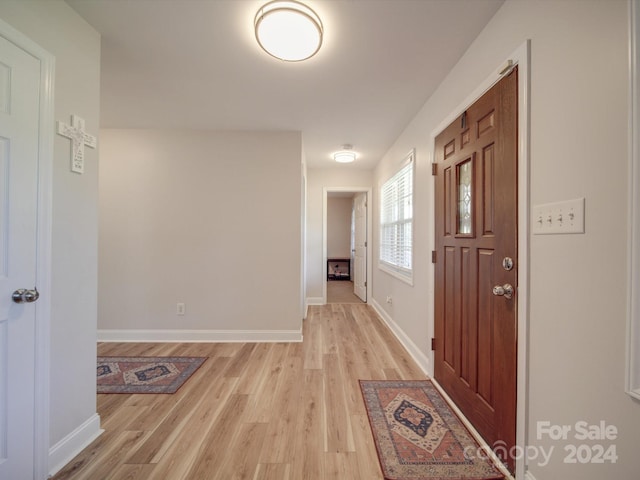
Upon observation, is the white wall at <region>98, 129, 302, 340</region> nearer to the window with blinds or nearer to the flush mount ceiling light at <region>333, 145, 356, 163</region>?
the flush mount ceiling light at <region>333, 145, 356, 163</region>

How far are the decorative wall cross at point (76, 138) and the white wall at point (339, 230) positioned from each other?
6524 mm

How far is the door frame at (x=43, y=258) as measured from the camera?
4.13 feet

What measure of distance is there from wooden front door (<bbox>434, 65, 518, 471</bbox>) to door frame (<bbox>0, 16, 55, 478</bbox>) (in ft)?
7.35

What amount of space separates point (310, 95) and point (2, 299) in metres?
2.30

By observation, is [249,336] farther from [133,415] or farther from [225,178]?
[225,178]

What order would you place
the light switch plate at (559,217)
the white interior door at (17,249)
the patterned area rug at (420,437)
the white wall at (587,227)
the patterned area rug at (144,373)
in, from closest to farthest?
the white wall at (587,227), the light switch plate at (559,217), the white interior door at (17,249), the patterned area rug at (420,437), the patterned area rug at (144,373)

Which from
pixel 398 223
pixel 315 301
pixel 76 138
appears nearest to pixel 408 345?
pixel 398 223

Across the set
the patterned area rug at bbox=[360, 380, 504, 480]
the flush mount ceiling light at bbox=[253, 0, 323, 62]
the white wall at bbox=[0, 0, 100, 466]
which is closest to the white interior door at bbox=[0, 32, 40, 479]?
the white wall at bbox=[0, 0, 100, 466]

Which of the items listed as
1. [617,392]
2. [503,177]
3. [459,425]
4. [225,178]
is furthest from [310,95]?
[459,425]

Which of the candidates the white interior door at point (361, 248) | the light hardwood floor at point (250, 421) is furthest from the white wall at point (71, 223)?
the white interior door at point (361, 248)

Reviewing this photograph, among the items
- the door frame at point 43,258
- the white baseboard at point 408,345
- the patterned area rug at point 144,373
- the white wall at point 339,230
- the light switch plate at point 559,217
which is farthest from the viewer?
the white wall at point 339,230

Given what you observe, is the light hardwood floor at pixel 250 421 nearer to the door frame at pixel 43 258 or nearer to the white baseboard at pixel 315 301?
the door frame at pixel 43 258

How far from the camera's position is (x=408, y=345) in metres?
2.85

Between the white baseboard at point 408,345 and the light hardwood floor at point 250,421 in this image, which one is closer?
the light hardwood floor at point 250,421
